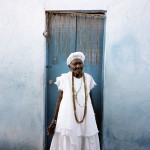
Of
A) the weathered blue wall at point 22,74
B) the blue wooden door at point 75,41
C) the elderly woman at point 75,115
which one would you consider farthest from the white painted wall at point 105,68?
the elderly woman at point 75,115

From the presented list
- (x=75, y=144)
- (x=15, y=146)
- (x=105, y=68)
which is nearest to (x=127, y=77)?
(x=105, y=68)

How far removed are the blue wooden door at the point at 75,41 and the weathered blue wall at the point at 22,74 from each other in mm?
202

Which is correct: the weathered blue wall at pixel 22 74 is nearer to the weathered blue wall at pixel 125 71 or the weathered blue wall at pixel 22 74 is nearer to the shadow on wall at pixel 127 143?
the weathered blue wall at pixel 125 71

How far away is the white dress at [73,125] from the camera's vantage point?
4.43 meters

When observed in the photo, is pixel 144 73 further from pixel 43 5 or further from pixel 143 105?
pixel 43 5

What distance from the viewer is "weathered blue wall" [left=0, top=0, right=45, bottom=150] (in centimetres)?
521

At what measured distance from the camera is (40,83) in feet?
17.3

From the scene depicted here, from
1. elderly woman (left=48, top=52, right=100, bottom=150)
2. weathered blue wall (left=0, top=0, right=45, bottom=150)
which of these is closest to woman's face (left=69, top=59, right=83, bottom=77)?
elderly woman (left=48, top=52, right=100, bottom=150)

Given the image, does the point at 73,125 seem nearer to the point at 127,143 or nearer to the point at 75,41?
the point at 127,143

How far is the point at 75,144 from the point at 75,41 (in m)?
1.77

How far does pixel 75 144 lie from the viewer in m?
4.45

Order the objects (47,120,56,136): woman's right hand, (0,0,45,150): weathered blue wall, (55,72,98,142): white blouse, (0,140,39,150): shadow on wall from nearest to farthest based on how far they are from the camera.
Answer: (55,72,98,142): white blouse
(47,120,56,136): woman's right hand
(0,0,45,150): weathered blue wall
(0,140,39,150): shadow on wall

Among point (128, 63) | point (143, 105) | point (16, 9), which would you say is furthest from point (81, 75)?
point (16, 9)

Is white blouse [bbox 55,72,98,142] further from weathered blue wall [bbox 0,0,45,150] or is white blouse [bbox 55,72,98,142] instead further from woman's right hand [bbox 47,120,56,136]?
weathered blue wall [bbox 0,0,45,150]
